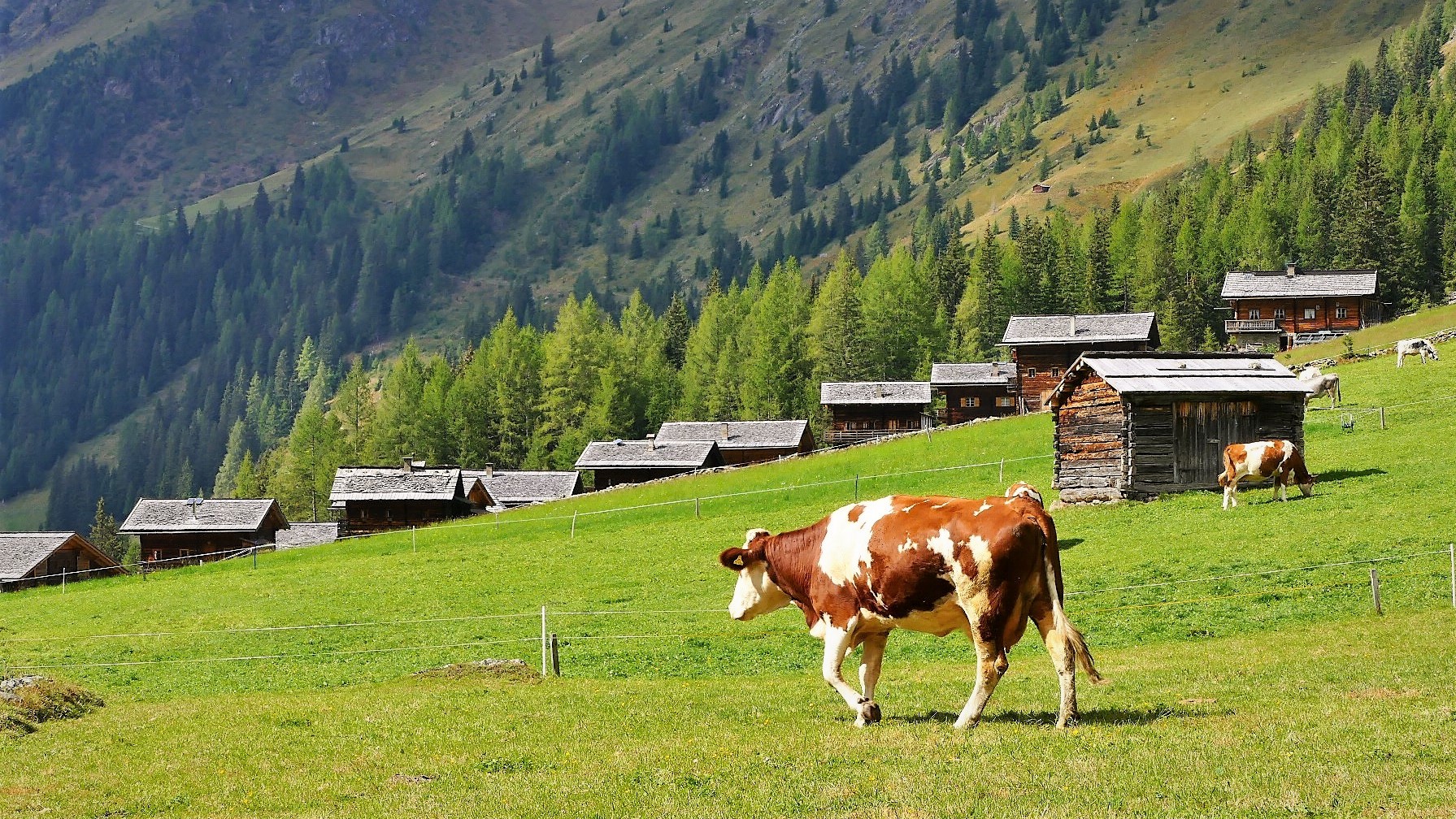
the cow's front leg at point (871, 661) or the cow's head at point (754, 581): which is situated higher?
the cow's head at point (754, 581)

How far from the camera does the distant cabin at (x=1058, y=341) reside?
104938 millimetres

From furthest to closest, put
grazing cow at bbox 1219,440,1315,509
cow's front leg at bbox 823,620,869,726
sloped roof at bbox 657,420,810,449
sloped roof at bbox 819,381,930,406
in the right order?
1. sloped roof at bbox 819,381,930,406
2. sloped roof at bbox 657,420,810,449
3. grazing cow at bbox 1219,440,1315,509
4. cow's front leg at bbox 823,620,869,726

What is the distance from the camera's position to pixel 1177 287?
5389 inches

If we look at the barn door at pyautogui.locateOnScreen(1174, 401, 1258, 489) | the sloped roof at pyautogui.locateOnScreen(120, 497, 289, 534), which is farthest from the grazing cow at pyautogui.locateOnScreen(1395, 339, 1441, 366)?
the sloped roof at pyautogui.locateOnScreen(120, 497, 289, 534)

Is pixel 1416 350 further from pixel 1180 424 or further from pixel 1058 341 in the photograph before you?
pixel 1058 341

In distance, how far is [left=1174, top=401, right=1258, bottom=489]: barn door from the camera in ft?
161

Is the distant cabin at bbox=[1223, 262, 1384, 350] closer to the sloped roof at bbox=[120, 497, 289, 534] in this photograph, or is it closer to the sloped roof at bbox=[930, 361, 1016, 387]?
the sloped roof at bbox=[930, 361, 1016, 387]

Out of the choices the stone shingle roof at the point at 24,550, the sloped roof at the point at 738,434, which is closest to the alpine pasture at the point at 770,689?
the stone shingle roof at the point at 24,550

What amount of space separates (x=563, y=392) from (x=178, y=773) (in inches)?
4859

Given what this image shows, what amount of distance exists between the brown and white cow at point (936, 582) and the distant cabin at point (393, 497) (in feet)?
271

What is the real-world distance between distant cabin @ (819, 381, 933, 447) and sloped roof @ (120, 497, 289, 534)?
46636mm

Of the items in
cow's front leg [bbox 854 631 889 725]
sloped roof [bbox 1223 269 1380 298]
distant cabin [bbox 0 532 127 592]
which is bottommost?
distant cabin [bbox 0 532 127 592]

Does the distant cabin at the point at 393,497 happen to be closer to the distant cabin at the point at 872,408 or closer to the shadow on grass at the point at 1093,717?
the distant cabin at the point at 872,408

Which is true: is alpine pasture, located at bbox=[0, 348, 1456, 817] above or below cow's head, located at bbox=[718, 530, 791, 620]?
below
